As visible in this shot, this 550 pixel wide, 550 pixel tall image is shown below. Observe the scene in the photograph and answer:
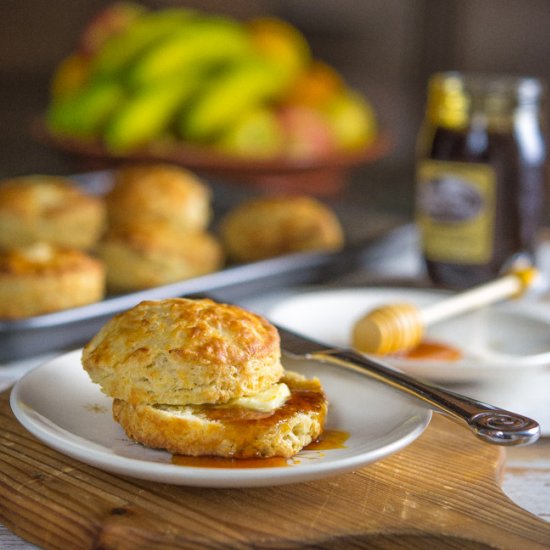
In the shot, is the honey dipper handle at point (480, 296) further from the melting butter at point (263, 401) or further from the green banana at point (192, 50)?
the green banana at point (192, 50)

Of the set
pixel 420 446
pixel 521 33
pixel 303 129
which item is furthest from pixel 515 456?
pixel 521 33

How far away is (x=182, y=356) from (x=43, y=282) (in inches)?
28.4

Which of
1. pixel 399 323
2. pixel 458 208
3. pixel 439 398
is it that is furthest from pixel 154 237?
pixel 439 398

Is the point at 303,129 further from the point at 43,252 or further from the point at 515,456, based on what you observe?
the point at 515,456

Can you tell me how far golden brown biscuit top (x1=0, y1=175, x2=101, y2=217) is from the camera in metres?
2.07

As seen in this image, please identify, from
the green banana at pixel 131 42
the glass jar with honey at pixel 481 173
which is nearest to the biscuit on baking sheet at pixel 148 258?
the glass jar with honey at pixel 481 173

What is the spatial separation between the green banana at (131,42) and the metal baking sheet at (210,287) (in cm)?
81

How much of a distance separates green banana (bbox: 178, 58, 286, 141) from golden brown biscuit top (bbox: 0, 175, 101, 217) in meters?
0.71

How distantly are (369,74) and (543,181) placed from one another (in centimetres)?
571

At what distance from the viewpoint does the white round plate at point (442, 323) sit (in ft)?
5.09

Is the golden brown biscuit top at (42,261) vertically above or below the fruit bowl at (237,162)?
above

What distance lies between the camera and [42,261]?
1.71 m

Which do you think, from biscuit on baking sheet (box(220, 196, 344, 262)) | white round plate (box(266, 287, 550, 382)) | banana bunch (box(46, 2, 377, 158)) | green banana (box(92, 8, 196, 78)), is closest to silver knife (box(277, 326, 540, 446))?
white round plate (box(266, 287, 550, 382))

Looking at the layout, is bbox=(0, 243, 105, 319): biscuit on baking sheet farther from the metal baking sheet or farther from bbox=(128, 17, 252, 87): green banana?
bbox=(128, 17, 252, 87): green banana
